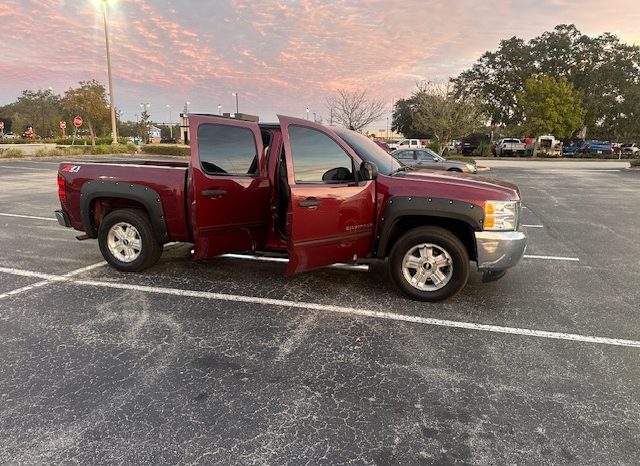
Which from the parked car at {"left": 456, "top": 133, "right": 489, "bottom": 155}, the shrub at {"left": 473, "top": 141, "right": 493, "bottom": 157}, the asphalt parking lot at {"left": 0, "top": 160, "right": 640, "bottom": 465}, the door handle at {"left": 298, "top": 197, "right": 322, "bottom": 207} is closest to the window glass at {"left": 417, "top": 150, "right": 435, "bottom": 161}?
the asphalt parking lot at {"left": 0, "top": 160, "right": 640, "bottom": 465}

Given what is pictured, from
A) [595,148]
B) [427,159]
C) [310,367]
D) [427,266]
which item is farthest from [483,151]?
[310,367]

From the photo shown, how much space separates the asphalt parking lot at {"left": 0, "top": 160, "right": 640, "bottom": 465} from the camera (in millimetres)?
2619

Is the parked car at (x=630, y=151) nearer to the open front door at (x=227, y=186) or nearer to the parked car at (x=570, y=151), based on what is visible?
the parked car at (x=570, y=151)

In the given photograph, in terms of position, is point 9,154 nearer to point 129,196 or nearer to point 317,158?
point 129,196

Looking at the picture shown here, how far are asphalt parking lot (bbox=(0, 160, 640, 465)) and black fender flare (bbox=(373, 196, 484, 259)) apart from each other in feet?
2.71

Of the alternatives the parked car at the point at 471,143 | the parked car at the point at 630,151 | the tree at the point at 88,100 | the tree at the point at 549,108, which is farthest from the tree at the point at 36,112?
the parked car at the point at 630,151

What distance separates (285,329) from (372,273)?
6.59 feet

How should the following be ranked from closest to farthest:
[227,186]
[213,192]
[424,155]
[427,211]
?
[427,211] → [213,192] → [227,186] → [424,155]

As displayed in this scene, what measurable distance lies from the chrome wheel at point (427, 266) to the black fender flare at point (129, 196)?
9.54 feet

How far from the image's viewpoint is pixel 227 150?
5.27 m

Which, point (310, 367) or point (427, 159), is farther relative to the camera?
point (427, 159)

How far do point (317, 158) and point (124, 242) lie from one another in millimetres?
2791

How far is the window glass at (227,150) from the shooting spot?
5.11 meters

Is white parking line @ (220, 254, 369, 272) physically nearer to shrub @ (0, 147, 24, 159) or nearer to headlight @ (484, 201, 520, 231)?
headlight @ (484, 201, 520, 231)
